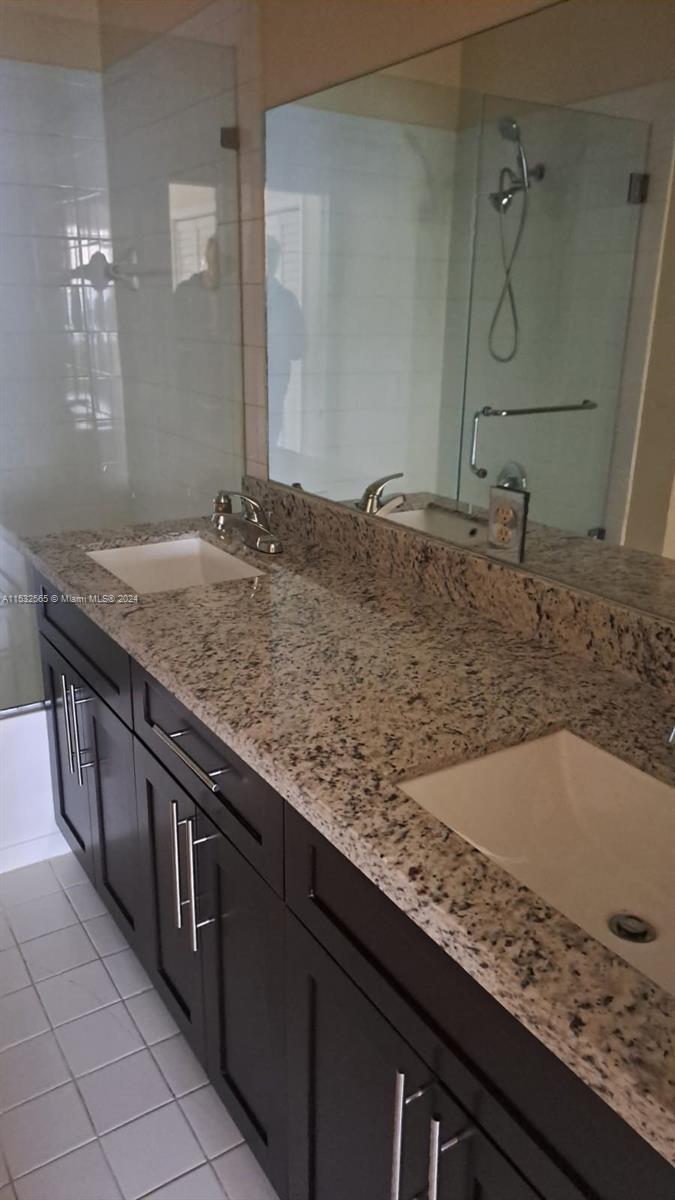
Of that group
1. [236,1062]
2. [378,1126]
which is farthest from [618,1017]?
[236,1062]

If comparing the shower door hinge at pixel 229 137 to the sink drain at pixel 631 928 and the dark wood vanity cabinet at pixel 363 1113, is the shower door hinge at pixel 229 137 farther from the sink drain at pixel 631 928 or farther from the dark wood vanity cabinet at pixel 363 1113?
the sink drain at pixel 631 928

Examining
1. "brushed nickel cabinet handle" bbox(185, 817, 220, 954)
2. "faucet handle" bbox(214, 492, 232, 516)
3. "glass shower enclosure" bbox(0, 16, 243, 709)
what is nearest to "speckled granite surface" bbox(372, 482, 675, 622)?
"brushed nickel cabinet handle" bbox(185, 817, 220, 954)

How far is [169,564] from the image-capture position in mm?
2143

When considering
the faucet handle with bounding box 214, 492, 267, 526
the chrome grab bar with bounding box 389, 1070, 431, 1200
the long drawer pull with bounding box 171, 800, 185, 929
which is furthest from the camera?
the faucet handle with bounding box 214, 492, 267, 526

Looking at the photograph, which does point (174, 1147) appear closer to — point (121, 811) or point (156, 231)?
point (121, 811)

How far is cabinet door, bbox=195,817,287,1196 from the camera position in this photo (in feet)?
3.95

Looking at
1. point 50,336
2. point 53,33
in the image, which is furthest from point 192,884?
point 53,33

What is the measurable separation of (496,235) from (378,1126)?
144 centimetres

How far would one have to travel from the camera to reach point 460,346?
1.78m

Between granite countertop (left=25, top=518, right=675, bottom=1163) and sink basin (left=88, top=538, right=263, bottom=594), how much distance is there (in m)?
0.09

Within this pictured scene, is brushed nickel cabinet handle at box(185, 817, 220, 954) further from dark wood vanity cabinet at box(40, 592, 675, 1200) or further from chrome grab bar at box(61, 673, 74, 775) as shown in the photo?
chrome grab bar at box(61, 673, 74, 775)

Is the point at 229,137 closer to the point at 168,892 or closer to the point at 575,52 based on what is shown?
the point at 575,52

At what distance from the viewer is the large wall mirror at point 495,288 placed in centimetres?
124

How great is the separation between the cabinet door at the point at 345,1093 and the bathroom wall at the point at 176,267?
5.28ft
